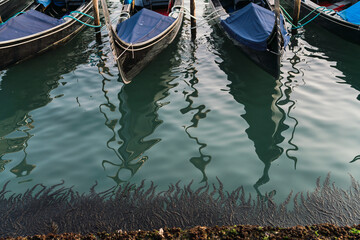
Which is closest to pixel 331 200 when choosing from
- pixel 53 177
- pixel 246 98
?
pixel 246 98

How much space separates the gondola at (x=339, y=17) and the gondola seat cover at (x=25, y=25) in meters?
7.30

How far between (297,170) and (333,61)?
4.40 meters

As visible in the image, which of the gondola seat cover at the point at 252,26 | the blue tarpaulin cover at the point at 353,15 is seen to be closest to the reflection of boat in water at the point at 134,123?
the gondola seat cover at the point at 252,26

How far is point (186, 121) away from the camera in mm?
5953

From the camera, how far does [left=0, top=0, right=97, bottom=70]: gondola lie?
771 cm

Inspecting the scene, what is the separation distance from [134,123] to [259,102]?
242 centimetres

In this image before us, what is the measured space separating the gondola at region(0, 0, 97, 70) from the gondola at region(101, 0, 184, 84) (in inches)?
68.1

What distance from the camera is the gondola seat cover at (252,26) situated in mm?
7062

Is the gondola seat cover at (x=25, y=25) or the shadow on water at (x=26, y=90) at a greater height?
the gondola seat cover at (x=25, y=25)

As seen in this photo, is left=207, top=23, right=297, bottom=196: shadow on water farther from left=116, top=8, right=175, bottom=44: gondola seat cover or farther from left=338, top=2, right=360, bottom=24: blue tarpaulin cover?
left=338, top=2, right=360, bottom=24: blue tarpaulin cover

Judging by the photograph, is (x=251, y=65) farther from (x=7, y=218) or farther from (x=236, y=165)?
(x=7, y=218)

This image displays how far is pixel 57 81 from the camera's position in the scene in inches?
300

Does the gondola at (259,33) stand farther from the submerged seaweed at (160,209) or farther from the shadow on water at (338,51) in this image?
the submerged seaweed at (160,209)

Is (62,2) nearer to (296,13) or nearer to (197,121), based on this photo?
(296,13)
